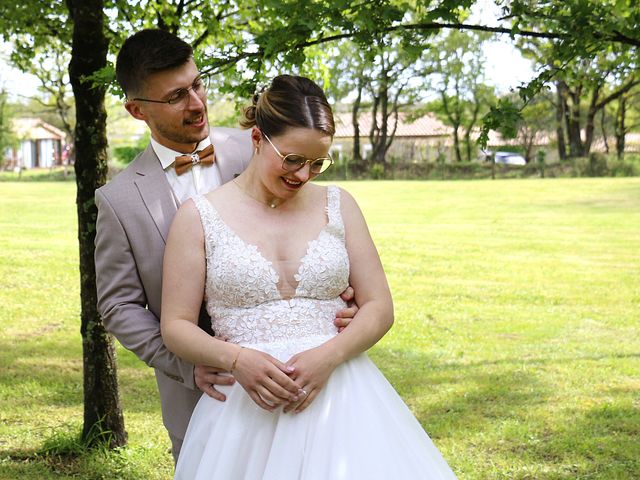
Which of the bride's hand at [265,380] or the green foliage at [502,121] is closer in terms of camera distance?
the bride's hand at [265,380]

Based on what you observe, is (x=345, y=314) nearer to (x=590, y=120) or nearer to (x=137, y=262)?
(x=137, y=262)

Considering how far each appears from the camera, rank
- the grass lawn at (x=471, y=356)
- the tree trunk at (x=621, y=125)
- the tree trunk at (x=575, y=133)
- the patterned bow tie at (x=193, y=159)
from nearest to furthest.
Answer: the patterned bow tie at (x=193, y=159), the grass lawn at (x=471, y=356), the tree trunk at (x=575, y=133), the tree trunk at (x=621, y=125)

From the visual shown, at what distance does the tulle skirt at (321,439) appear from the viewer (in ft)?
8.29

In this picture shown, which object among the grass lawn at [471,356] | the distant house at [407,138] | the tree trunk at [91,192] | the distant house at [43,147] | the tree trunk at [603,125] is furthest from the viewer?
the distant house at [43,147]

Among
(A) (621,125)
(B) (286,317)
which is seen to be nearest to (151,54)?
(B) (286,317)

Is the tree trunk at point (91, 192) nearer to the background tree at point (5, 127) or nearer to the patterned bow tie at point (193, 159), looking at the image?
the patterned bow tie at point (193, 159)

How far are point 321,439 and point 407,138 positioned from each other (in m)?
68.5

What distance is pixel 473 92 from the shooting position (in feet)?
173

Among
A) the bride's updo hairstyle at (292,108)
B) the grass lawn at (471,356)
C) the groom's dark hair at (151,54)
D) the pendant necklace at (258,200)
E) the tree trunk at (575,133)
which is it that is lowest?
the grass lawn at (471,356)

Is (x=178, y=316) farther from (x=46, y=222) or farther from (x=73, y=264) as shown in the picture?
(x=46, y=222)

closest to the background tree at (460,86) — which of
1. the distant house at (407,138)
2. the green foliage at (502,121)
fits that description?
the distant house at (407,138)

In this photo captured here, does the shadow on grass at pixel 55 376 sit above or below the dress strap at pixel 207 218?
below

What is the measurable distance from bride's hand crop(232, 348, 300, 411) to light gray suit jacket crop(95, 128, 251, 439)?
34cm

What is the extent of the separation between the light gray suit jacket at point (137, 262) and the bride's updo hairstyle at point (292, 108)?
53 centimetres
